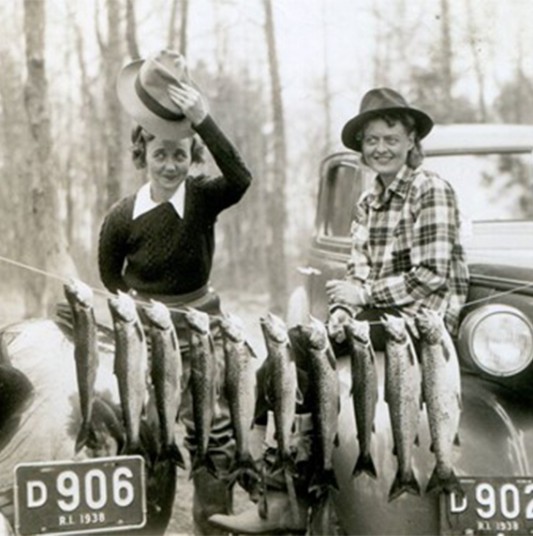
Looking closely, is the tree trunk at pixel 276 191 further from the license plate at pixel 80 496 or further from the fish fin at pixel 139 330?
the license plate at pixel 80 496

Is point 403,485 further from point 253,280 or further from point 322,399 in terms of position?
point 253,280

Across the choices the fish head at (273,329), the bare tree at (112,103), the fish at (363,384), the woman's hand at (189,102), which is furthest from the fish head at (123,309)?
the fish at (363,384)

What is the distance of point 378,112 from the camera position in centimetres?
360

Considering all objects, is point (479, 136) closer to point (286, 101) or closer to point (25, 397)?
point (286, 101)

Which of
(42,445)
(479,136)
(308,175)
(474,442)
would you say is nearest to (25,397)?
(42,445)

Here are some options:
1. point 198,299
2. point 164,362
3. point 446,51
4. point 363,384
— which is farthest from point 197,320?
point 446,51

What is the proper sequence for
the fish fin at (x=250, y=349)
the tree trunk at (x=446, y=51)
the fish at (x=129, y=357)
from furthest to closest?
the tree trunk at (x=446, y=51) < the fish fin at (x=250, y=349) < the fish at (x=129, y=357)

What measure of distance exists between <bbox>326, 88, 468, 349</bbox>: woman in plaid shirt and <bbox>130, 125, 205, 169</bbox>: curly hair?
55 cm

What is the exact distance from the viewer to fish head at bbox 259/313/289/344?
11.5ft

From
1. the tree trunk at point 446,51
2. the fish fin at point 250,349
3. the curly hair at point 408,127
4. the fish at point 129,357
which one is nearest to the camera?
the fish at point 129,357

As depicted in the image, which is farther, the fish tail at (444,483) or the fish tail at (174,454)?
the fish tail at (444,483)

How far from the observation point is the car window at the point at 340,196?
11.9 feet

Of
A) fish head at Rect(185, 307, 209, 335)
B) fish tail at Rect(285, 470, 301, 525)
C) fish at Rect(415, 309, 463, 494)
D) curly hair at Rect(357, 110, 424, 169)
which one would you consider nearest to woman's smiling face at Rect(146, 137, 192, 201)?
fish head at Rect(185, 307, 209, 335)

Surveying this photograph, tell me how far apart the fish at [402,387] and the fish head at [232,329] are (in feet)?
1.74
